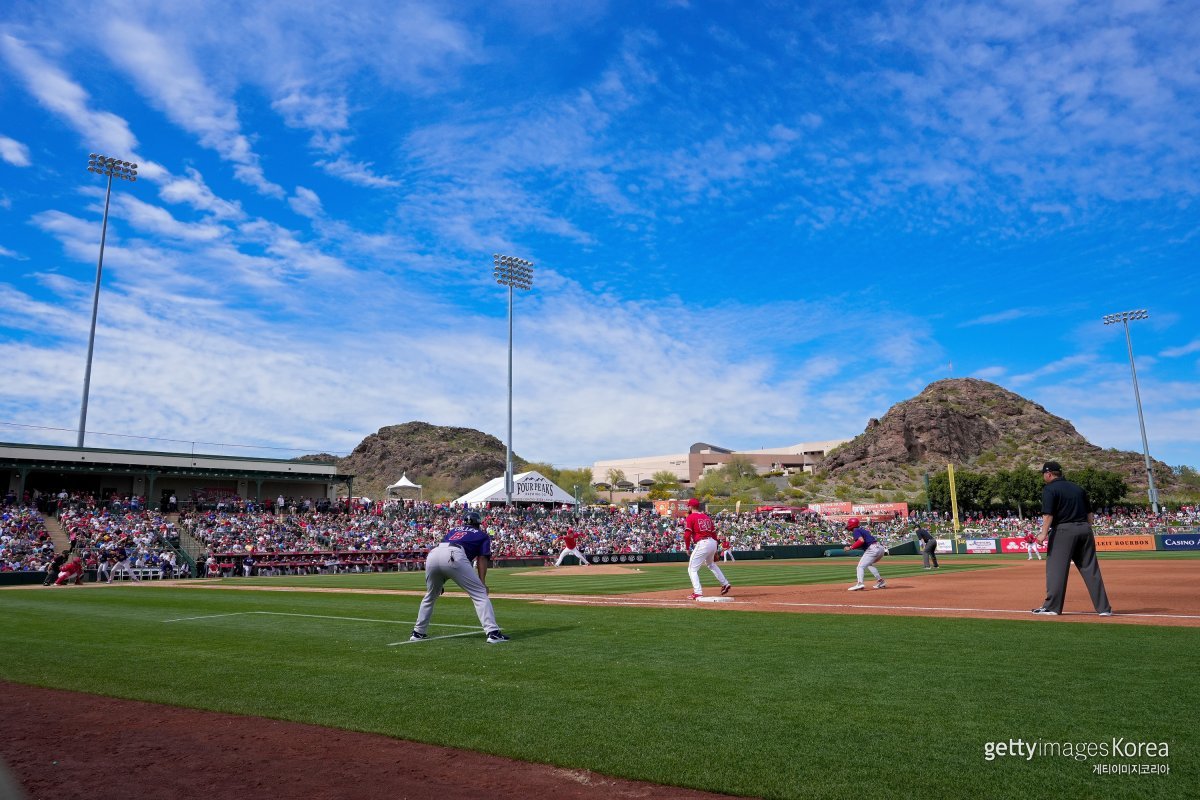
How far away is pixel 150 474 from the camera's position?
4809cm

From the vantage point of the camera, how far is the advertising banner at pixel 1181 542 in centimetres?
4359

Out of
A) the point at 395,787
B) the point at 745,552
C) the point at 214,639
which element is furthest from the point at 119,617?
the point at 745,552

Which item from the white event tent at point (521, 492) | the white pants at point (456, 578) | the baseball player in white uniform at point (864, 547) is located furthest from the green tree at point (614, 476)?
the white pants at point (456, 578)

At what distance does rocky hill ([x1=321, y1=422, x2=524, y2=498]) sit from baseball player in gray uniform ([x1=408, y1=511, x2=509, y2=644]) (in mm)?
114923

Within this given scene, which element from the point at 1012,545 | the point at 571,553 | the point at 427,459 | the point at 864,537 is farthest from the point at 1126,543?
the point at 427,459

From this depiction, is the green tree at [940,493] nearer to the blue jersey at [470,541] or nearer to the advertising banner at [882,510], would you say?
the advertising banner at [882,510]

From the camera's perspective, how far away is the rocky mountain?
119 metres

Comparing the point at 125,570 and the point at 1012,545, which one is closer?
the point at 125,570

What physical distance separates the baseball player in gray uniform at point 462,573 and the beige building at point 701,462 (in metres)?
141

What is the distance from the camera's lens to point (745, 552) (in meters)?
46.9

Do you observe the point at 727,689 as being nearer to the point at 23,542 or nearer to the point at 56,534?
the point at 23,542

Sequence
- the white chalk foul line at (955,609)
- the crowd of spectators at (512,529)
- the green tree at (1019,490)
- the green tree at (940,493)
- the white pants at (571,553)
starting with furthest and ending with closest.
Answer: the green tree at (940,493) → the green tree at (1019,490) → the crowd of spectators at (512,529) → the white pants at (571,553) → the white chalk foul line at (955,609)

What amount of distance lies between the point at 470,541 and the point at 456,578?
573 millimetres

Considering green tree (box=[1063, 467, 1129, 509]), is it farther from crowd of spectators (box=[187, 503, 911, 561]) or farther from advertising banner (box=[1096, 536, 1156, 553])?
advertising banner (box=[1096, 536, 1156, 553])
